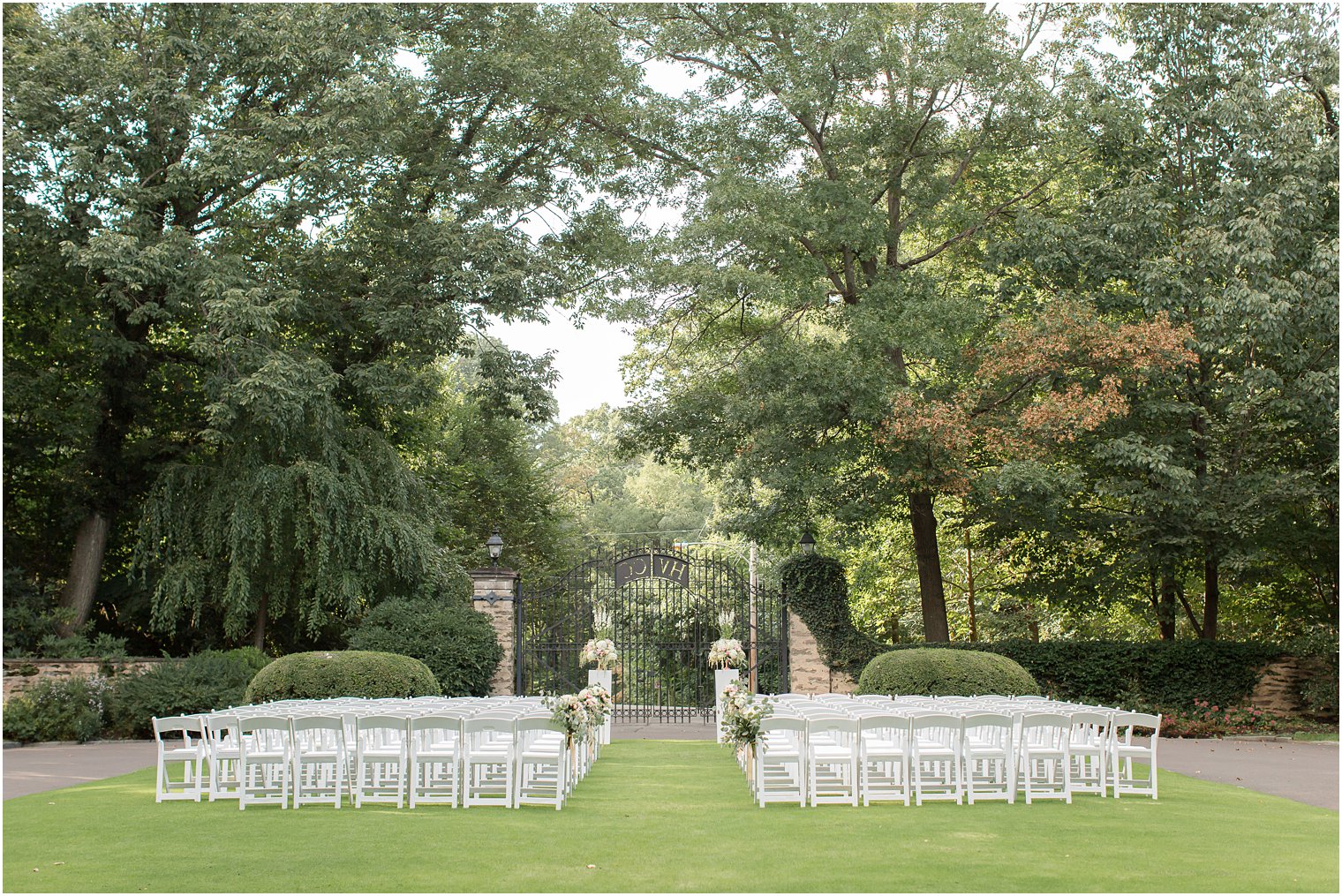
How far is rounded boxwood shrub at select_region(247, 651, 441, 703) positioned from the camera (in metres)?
14.2

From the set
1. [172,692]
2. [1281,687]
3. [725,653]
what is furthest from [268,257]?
[1281,687]

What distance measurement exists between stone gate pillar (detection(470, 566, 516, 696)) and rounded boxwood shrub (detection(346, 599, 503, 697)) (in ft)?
1.06

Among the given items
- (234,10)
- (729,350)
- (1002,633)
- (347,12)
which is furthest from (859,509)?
(234,10)

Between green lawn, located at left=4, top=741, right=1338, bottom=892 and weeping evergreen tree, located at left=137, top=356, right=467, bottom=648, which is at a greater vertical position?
weeping evergreen tree, located at left=137, top=356, right=467, bottom=648

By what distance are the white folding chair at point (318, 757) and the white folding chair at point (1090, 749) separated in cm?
564

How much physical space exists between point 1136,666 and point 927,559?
12.4 ft

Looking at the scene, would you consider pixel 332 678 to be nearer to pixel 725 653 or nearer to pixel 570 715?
pixel 725 653

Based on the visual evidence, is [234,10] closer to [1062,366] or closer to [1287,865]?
[1062,366]

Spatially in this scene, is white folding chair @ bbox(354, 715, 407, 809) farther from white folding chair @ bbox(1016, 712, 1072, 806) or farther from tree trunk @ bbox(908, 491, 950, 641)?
tree trunk @ bbox(908, 491, 950, 641)

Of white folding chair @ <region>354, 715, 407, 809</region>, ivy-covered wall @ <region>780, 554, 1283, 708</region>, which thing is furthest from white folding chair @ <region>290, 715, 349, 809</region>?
ivy-covered wall @ <region>780, 554, 1283, 708</region>

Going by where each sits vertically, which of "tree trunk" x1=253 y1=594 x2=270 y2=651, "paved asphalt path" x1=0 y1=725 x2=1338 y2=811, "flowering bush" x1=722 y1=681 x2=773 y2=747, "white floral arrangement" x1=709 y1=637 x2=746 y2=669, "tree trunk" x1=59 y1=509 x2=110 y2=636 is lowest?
"paved asphalt path" x1=0 y1=725 x2=1338 y2=811

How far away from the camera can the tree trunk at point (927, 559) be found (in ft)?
65.2

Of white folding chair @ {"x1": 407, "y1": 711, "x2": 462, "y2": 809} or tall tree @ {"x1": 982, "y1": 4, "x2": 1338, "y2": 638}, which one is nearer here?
white folding chair @ {"x1": 407, "y1": 711, "x2": 462, "y2": 809}

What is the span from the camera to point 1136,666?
18.1 meters
